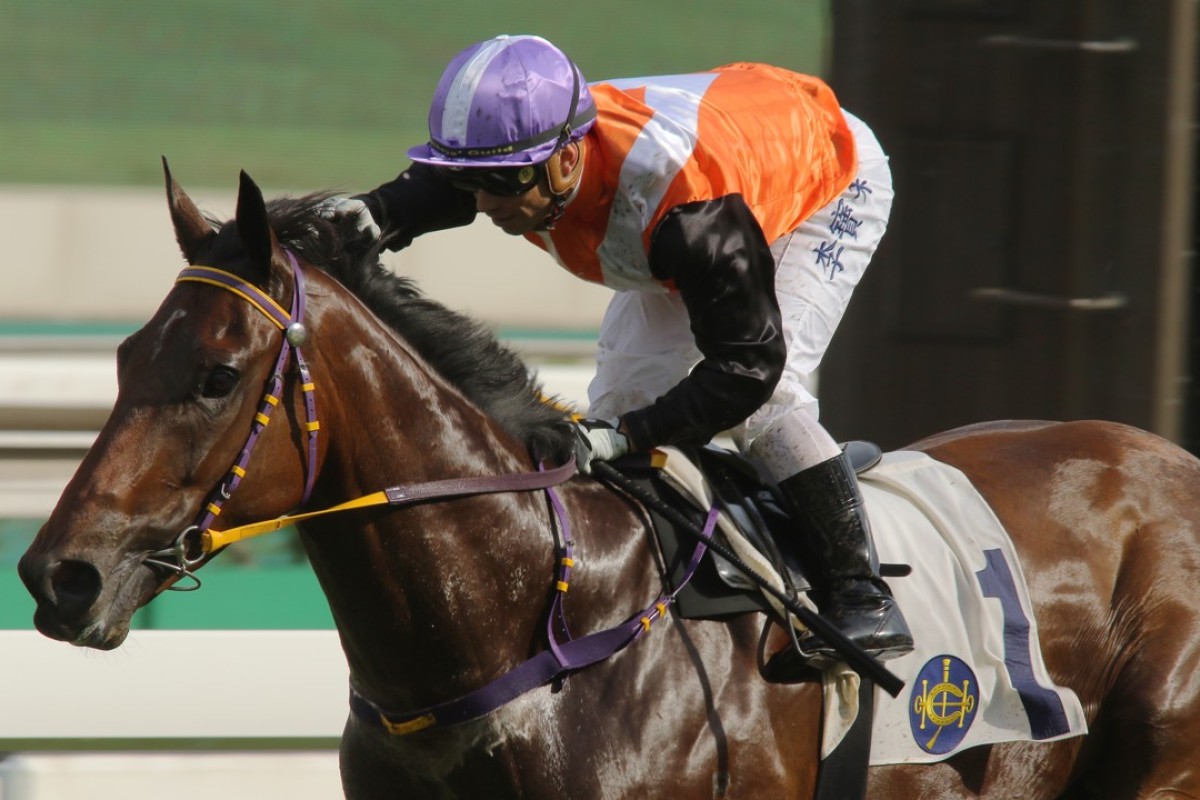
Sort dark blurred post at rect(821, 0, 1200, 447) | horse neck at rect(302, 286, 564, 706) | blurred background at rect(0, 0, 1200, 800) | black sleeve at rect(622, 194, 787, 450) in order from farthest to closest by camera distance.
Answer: dark blurred post at rect(821, 0, 1200, 447) → blurred background at rect(0, 0, 1200, 800) → black sleeve at rect(622, 194, 787, 450) → horse neck at rect(302, 286, 564, 706)

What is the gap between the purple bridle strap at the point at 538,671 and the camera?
105 inches

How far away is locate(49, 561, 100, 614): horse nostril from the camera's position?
233cm

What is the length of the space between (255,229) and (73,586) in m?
0.61

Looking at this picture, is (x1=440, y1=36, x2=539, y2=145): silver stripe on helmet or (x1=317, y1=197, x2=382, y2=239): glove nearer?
(x1=440, y1=36, x2=539, y2=145): silver stripe on helmet

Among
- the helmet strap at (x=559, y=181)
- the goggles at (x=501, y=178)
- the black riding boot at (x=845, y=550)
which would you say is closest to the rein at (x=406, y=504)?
the black riding boot at (x=845, y=550)

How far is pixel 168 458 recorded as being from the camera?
2389 mm

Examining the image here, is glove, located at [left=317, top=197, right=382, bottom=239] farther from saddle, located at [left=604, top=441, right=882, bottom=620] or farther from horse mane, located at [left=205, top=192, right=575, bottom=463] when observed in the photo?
saddle, located at [left=604, top=441, right=882, bottom=620]

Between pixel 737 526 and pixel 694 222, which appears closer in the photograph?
pixel 694 222

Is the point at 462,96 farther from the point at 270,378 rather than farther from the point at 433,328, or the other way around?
the point at 270,378

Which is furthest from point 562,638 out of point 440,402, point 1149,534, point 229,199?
point 229,199

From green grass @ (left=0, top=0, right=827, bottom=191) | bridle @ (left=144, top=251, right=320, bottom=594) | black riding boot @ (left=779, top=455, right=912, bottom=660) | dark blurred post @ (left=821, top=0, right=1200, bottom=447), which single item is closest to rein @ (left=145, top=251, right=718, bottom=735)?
bridle @ (left=144, top=251, right=320, bottom=594)

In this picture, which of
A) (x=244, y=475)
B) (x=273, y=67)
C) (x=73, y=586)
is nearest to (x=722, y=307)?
(x=244, y=475)

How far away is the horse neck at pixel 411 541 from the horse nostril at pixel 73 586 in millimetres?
392

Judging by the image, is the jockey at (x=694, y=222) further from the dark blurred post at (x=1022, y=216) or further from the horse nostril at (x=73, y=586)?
the dark blurred post at (x=1022, y=216)
